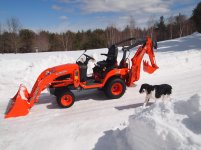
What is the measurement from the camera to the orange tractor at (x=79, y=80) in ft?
21.5

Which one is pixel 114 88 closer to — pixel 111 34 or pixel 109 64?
pixel 109 64

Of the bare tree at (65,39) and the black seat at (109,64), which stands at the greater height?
the bare tree at (65,39)

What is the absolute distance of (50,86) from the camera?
6.91 metres

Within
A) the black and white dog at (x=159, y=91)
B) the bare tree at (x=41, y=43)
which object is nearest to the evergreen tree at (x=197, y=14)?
the black and white dog at (x=159, y=91)

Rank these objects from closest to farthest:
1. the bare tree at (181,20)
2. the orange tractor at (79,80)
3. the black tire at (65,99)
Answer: the orange tractor at (79,80) → the black tire at (65,99) → the bare tree at (181,20)

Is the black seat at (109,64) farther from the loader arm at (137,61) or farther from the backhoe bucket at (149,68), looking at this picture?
the backhoe bucket at (149,68)

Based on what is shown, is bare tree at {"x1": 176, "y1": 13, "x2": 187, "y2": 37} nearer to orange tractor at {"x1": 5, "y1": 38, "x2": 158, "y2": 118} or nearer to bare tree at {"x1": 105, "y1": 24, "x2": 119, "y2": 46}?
bare tree at {"x1": 105, "y1": 24, "x2": 119, "y2": 46}

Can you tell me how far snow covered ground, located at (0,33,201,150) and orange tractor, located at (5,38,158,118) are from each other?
0.31 meters

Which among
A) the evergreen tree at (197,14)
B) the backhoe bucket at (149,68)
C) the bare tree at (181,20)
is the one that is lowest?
the backhoe bucket at (149,68)

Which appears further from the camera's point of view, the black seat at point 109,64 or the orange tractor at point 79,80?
the black seat at point 109,64

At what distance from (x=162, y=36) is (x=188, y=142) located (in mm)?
55037

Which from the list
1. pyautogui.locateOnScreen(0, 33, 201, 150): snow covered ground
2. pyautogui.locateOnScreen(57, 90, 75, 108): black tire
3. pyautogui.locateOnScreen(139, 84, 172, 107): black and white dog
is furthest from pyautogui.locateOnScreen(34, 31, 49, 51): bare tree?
pyautogui.locateOnScreen(139, 84, 172, 107): black and white dog

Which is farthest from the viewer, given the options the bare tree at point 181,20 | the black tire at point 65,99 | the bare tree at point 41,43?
the bare tree at point 181,20

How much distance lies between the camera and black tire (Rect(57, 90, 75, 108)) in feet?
22.4
